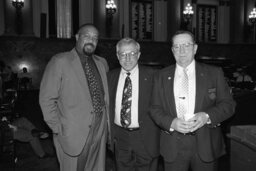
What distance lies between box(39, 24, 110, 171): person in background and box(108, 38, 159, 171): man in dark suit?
0.20 meters

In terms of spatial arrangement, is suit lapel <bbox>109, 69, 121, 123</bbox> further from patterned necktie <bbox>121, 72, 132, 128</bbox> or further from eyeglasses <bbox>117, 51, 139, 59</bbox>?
eyeglasses <bbox>117, 51, 139, 59</bbox>

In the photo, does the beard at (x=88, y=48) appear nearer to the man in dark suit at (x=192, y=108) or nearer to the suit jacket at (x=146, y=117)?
the suit jacket at (x=146, y=117)

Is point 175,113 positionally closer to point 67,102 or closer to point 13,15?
point 67,102

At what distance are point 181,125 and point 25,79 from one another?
30.0 feet

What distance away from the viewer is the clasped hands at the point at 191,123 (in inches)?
75.0

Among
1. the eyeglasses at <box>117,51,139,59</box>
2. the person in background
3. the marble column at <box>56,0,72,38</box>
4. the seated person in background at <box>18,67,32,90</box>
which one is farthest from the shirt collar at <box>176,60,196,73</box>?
the marble column at <box>56,0,72,38</box>

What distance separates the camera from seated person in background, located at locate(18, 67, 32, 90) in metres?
9.95

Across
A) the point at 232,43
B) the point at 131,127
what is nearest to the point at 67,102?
the point at 131,127

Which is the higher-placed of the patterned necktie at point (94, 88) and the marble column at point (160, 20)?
the marble column at point (160, 20)

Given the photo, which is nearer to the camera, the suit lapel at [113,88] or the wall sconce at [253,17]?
the suit lapel at [113,88]

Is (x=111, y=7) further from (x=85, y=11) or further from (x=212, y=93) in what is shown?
(x=212, y=93)

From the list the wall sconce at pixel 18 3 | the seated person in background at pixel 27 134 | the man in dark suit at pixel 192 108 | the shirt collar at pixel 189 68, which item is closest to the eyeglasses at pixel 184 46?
the man in dark suit at pixel 192 108

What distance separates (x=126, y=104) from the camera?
8.25ft

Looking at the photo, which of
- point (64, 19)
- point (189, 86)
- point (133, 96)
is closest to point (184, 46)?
point (189, 86)
